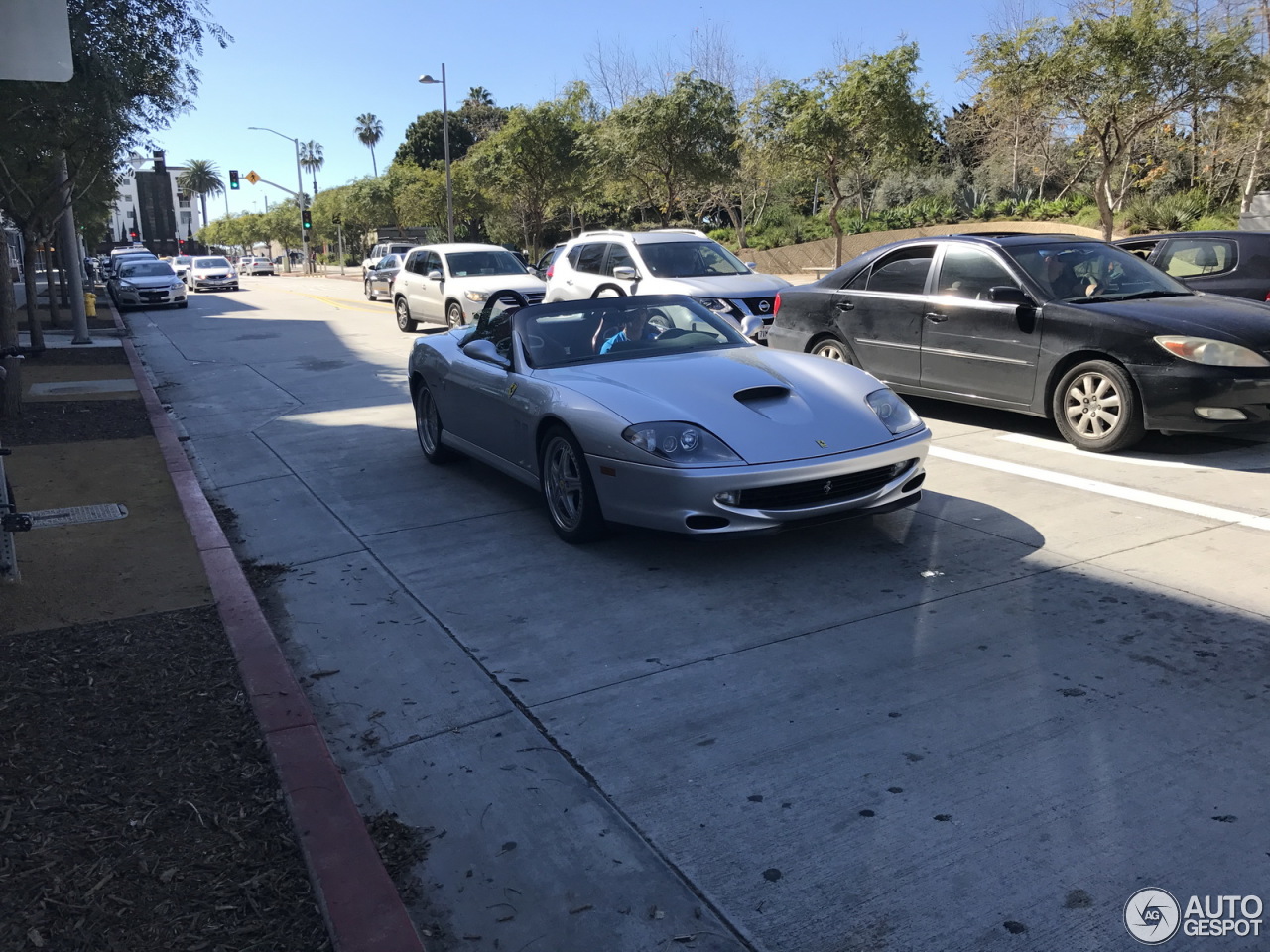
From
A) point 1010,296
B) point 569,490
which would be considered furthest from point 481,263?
point 569,490

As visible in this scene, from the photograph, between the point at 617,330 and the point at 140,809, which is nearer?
the point at 140,809

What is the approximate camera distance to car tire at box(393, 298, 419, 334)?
19.3 metres

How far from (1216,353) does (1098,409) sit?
0.86 metres

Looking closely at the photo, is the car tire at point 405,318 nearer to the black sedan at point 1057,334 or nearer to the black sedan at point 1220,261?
the black sedan at point 1057,334

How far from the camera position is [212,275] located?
41.3m

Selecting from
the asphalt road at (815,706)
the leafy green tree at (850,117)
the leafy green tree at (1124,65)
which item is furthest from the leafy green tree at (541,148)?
the asphalt road at (815,706)

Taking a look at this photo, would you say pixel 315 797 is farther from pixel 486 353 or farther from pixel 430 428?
pixel 430 428

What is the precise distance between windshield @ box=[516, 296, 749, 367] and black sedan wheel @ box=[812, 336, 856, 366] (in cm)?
294

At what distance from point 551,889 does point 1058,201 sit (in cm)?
3205

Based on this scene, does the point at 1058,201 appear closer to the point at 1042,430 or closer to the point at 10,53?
the point at 1042,430

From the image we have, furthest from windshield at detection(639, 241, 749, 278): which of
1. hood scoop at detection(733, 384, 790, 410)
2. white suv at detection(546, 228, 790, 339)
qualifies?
hood scoop at detection(733, 384, 790, 410)

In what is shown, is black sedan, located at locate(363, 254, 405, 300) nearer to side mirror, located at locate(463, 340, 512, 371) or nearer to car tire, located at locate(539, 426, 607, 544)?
side mirror, located at locate(463, 340, 512, 371)

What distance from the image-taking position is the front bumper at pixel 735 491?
17.0 feet

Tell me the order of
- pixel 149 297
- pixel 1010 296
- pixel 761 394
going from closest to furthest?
pixel 761 394 < pixel 1010 296 < pixel 149 297
